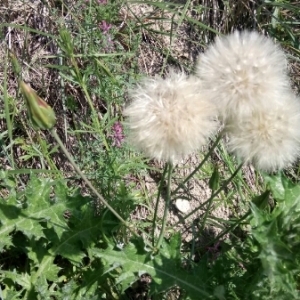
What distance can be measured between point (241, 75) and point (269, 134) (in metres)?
0.27

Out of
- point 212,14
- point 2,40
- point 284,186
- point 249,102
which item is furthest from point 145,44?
point 249,102

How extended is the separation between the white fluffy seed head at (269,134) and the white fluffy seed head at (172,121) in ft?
0.41

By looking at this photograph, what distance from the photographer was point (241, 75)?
186cm

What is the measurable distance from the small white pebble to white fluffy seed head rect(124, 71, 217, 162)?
1346 mm

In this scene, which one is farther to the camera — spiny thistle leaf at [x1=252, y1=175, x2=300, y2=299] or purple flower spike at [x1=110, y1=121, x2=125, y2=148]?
purple flower spike at [x1=110, y1=121, x2=125, y2=148]

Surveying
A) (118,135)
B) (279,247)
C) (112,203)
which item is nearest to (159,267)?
(112,203)

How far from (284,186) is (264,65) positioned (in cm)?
77

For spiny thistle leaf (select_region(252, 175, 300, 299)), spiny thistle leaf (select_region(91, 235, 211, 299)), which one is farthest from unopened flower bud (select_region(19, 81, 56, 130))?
spiny thistle leaf (select_region(252, 175, 300, 299))

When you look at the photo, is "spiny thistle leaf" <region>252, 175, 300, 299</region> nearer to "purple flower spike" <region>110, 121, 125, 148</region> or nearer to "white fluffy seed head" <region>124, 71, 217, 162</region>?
"white fluffy seed head" <region>124, 71, 217, 162</region>

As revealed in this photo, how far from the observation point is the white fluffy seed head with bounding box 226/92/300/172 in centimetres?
192

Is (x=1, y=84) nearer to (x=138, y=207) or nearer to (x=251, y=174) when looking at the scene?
(x=138, y=207)

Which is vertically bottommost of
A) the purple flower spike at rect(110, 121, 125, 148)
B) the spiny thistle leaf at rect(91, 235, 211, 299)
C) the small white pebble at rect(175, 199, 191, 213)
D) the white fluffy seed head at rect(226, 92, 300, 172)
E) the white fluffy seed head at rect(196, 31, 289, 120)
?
the small white pebble at rect(175, 199, 191, 213)

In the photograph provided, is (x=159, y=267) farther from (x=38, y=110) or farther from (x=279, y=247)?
(x=38, y=110)

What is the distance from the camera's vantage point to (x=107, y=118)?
3.07 m
